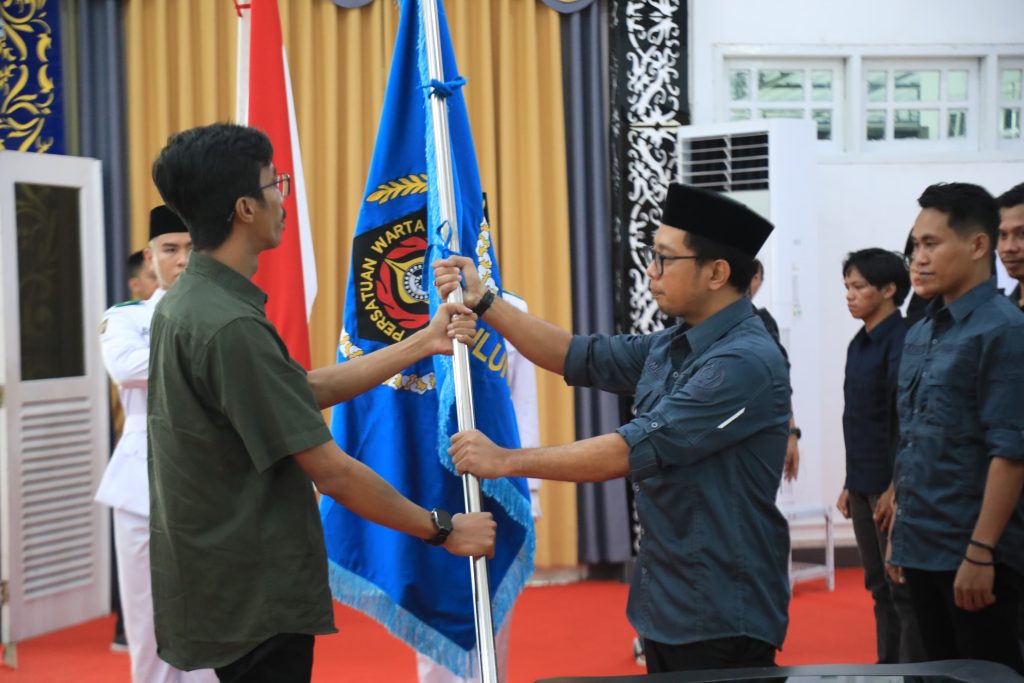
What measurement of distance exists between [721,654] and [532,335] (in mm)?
769

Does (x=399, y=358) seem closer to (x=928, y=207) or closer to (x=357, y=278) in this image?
(x=357, y=278)

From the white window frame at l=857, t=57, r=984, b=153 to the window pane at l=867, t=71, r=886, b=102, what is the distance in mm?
17

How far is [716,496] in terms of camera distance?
188cm

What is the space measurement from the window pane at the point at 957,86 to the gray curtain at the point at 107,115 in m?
3.93

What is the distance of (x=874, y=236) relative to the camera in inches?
205

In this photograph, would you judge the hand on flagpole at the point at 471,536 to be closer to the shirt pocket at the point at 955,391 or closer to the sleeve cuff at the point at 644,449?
the sleeve cuff at the point at 644,449

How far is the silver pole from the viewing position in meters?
1.94

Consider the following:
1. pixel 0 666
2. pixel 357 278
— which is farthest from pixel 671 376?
pixel 0 666

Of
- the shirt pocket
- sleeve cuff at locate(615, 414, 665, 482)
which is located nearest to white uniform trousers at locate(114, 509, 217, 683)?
sleeve cuff at locate(615, 414, 665, 482)

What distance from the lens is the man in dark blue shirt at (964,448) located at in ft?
7.00

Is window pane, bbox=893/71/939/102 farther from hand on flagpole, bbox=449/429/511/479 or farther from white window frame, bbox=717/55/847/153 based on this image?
hand on flagpole, bbox=449/429/511/479

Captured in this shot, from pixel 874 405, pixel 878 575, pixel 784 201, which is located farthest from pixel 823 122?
pixel 878 575

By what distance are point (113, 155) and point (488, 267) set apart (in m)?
2.68

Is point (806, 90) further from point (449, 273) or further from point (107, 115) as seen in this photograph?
point (449, 273)
